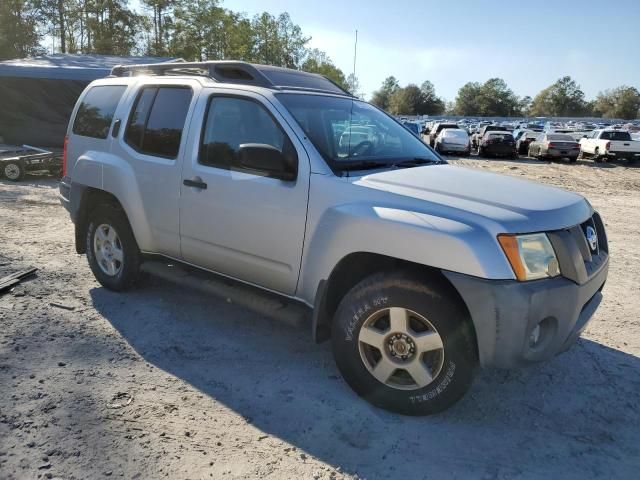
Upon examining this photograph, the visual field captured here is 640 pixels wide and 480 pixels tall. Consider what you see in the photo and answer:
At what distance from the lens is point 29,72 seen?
Answer: 15.4 metres

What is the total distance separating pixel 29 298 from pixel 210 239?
2.06 meters

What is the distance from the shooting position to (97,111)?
4.88m

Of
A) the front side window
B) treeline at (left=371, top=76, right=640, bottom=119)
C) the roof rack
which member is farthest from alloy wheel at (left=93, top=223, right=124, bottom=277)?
treeline at (left=371, top=76, right=640, bottom=119)

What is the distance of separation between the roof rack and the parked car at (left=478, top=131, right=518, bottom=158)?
24.1 m

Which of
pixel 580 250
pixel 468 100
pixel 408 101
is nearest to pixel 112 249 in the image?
pixel 580 250

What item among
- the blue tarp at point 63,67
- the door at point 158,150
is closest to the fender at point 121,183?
the door at point 158,150

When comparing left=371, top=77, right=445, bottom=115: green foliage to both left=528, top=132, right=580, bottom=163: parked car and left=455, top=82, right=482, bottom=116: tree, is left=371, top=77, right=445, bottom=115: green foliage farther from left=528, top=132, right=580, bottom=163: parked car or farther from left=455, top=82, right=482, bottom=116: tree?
left=528, top=132, right=580, bottom=163: parked car

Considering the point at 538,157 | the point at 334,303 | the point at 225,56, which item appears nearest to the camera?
the point at 334,303

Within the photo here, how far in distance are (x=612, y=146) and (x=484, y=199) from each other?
999 inches

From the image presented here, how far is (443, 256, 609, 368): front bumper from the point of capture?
256 centimetres

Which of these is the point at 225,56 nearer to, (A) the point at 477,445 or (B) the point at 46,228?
(B) the point at 46,228

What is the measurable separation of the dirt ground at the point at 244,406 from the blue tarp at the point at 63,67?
40.3 feet

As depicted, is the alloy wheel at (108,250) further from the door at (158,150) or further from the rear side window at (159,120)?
the rear side window at (159,120)

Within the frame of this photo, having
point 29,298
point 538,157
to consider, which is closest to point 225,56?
point 538,157
